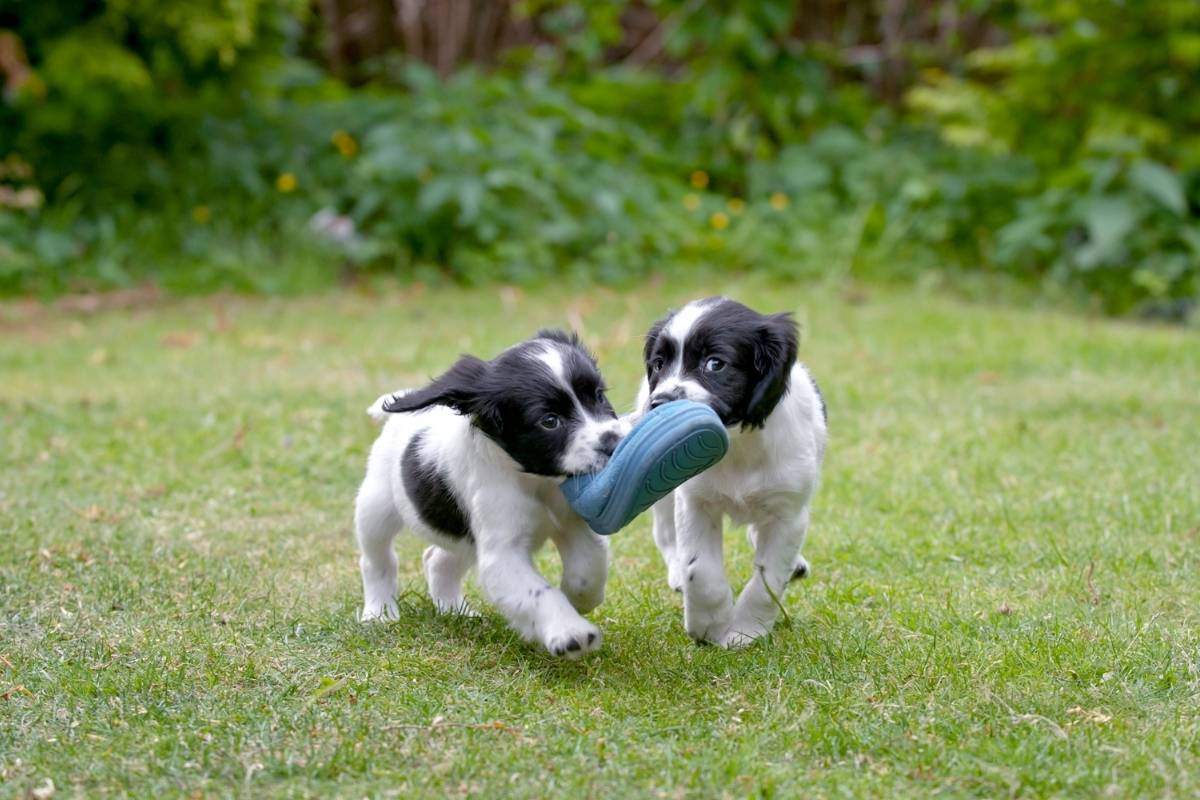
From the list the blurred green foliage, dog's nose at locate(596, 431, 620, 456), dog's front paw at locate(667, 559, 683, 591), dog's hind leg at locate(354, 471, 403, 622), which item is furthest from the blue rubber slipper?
the blurred green foliage

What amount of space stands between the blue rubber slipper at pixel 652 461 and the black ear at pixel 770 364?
0.31 m

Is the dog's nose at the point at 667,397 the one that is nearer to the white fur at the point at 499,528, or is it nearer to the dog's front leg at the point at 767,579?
the white fur at the point at 499,528

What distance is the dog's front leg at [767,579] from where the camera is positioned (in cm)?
454

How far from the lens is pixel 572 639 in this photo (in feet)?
13.4

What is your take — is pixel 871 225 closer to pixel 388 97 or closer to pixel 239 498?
pixel 388 97

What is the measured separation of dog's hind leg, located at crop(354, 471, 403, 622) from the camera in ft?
15.8

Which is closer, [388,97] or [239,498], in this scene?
[239,498]

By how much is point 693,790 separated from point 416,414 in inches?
70.3

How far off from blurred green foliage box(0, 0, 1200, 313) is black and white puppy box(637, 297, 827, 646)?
24.7 feet

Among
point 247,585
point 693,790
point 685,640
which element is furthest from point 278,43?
point 693,790

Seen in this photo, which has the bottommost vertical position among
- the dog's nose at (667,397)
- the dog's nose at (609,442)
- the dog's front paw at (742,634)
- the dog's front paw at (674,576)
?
Answer: the dog's front paw at (674,576)

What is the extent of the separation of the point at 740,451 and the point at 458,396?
2.83 ft

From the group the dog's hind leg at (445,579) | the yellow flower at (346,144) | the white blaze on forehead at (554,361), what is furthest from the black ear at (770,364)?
the yellow flower at (346,144)

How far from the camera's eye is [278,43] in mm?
13445
